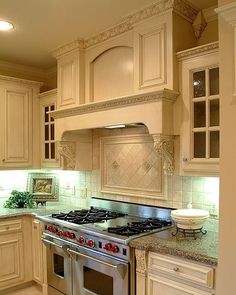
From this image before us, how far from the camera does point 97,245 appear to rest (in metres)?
→ 2.32

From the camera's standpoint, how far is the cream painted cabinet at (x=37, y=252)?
3.20m

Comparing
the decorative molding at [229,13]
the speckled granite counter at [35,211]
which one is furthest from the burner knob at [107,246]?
the decorative molding at [229,13]

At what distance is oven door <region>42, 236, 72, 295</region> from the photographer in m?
2.67

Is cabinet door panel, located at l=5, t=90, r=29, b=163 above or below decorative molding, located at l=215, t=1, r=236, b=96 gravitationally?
below

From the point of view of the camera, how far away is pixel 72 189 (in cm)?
358

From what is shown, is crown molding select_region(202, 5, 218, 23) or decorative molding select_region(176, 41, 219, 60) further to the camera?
crown molding select_region(202, 5, 218, 23)

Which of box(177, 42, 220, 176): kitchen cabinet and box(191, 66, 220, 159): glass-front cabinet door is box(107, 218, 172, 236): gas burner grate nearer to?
box(177, 42, 220, 176): kitchen cabinet

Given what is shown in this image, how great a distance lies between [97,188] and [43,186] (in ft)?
2.76

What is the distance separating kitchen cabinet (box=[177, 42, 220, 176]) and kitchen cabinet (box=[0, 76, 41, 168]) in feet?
7.06

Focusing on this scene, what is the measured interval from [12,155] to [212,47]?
2.58 meters

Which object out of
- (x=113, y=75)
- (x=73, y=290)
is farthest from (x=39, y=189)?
(x=113, y=75)

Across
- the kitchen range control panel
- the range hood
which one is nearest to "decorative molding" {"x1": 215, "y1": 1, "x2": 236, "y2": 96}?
the range hood

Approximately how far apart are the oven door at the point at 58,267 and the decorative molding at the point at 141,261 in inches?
33.1

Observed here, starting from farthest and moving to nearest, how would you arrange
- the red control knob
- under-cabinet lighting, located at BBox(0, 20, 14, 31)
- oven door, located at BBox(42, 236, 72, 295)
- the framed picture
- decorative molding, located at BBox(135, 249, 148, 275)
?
1. the framed picture
2. oven door, located at BBox(42, 236, 72, 295)
3. under-cabinet lighting, located at BBox(0, 20, 14, 31)
4. the red control knob
5. decorative molding, located at BBox(135, 249, 148, 275)
